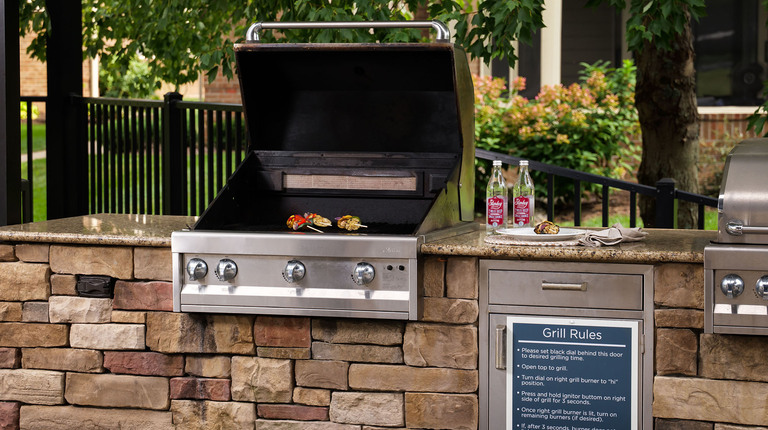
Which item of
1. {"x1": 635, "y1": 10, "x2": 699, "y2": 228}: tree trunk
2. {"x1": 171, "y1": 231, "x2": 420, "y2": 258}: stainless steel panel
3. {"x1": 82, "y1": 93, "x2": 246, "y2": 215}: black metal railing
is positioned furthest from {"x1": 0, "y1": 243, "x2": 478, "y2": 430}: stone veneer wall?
{"x1": 635, "y1": 10, "x2": 699, "y2": 228}: tree trunk

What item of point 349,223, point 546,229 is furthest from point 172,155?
point 546,229

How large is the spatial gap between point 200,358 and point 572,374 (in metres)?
1.41

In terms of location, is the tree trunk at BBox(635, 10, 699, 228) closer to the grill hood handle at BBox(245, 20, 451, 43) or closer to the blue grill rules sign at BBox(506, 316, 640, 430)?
the grill hood handle at BBox(245, 20, 451, 43)

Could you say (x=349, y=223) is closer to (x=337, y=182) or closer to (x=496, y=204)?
(x=337, y=182)

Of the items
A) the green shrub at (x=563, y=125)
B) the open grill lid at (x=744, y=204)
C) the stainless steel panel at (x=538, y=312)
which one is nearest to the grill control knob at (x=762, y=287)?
the open grill lid at (x=744, y=204)

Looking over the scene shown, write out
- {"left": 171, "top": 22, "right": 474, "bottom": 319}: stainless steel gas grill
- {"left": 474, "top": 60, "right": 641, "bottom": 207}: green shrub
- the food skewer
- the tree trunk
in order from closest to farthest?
{"left": 171, "top": 22, "right": 474, "bottom": 319}: stainless steel gas grill → the food skewer → the tree trunk → {"left": 474, "top": 60, "right": 641, "bottom": 207}: green shrub

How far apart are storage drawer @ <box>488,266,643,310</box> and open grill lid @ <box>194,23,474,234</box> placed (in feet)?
1.68

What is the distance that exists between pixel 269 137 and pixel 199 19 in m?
3.73

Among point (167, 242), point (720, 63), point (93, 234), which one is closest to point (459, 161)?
point (167, 242)

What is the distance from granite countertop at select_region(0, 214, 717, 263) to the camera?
310 cm

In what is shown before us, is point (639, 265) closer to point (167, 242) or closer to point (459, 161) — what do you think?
point (459, 161)

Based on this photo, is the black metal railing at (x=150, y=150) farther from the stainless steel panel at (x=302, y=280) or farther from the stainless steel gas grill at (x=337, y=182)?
the stainless steel panel at (x=302, y=280)

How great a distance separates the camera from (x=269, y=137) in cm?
414

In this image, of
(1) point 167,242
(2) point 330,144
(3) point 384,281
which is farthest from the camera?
(2) point 330,144
